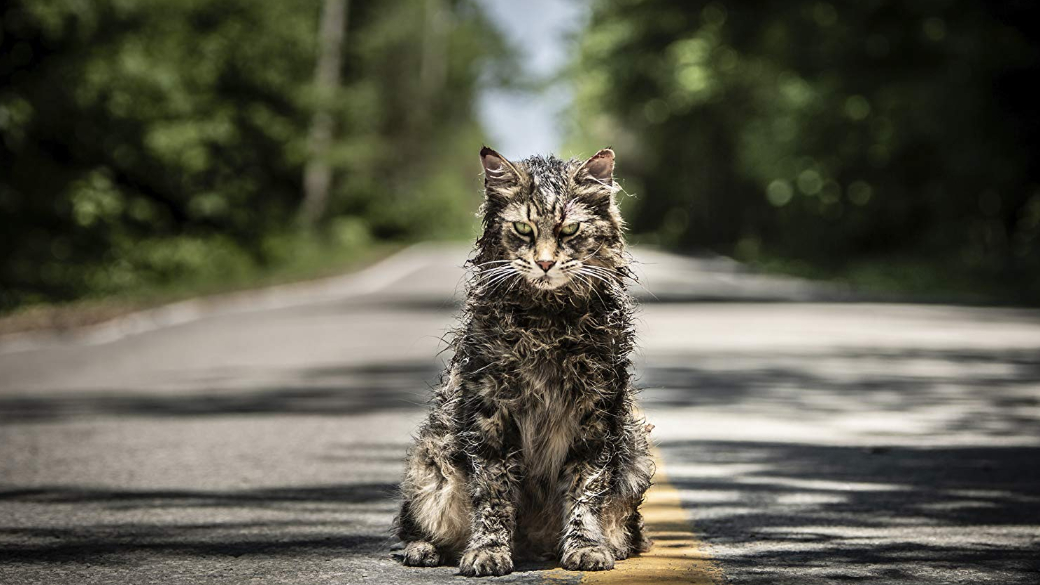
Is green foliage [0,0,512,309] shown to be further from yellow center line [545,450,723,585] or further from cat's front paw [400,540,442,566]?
cat's front paw [400,540,442,566]

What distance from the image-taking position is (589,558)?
495cm

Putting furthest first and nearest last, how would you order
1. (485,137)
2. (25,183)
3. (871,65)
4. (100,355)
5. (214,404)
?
1. (485,137)
2. (871,65)
3. (25,183)
4. (100,355)
5. (214,404)

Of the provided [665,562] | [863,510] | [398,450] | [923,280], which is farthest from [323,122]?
[665,562]

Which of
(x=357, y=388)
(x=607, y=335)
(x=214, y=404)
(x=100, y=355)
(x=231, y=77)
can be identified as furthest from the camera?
(x=231, y=77)

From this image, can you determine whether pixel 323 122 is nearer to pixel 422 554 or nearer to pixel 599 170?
pixel 422 554

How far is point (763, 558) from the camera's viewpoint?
555cm

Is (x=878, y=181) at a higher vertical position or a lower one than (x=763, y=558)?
higher

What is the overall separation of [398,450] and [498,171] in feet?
13.2

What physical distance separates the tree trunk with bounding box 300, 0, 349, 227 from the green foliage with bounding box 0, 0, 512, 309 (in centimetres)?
59

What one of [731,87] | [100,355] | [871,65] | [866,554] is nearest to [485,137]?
[731,87]

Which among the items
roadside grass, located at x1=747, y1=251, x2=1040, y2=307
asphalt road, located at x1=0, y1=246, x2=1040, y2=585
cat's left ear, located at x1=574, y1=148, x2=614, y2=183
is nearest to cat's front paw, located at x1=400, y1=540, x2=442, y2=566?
asphalt road, located at x1=0, y1=246, x2=1040, y2=585

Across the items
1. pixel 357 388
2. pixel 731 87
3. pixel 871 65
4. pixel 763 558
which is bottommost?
pixel 763 558

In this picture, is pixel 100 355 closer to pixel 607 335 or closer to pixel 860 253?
pixel 607 335

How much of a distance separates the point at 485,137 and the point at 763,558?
285 ft
